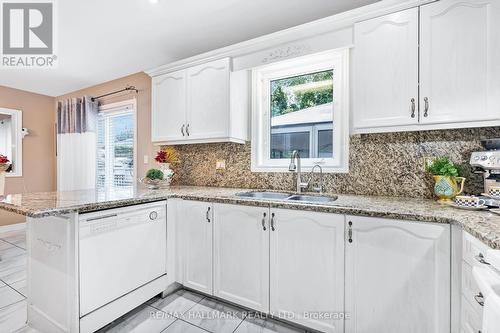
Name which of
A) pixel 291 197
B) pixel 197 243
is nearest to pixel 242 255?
pixel 197 243

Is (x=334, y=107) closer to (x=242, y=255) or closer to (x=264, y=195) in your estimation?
(x=264, y=195)

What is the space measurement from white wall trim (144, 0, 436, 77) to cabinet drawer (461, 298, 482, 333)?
173 centimetres

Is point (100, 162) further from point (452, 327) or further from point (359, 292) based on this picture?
point (452, 327)

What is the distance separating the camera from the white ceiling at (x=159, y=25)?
1.93 meters

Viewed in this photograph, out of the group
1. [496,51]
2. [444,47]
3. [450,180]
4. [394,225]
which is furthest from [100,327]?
[496,51]

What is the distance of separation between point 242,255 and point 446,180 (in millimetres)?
1457

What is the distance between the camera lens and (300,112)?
7.68ft

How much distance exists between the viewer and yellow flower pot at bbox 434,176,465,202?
5.08ft

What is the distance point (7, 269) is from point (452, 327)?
3896mm

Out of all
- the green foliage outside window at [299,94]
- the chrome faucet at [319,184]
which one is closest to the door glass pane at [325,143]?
the chrome faucet at [319,184]

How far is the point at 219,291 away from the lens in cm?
189

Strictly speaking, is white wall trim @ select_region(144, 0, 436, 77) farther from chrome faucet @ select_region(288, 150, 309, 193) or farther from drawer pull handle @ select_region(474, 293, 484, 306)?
drawer pull handle @ select_region(474, 293, 484, 306)

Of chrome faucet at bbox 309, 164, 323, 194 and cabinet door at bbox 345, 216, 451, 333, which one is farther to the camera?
chrome faucet at bbox 309, 164, 323, 194

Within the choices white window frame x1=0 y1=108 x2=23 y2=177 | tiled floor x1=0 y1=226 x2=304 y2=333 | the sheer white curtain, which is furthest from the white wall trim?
white window frame x1=0 y1=108 x2=23 y2=177
